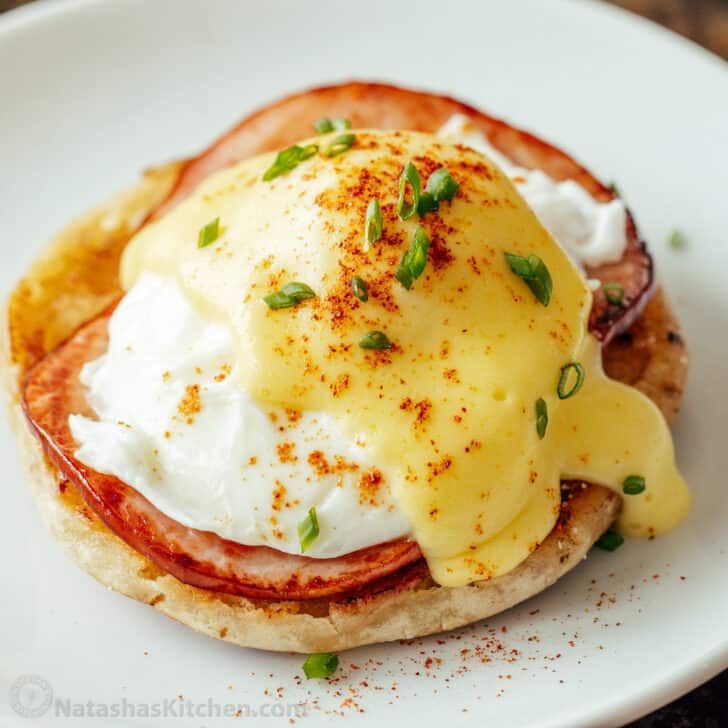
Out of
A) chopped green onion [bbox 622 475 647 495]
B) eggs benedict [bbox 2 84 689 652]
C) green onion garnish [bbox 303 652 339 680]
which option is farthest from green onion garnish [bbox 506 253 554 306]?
green onion garnish [bbox 303 652 339 680]

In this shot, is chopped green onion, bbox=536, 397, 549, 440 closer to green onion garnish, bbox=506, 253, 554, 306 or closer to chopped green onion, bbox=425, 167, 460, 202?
green onion garnish, bbox=506, 253, 554, 306

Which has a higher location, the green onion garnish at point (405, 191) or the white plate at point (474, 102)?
the green onion garnish at point (405, 191)


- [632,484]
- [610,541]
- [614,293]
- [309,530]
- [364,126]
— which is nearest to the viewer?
[309,530]

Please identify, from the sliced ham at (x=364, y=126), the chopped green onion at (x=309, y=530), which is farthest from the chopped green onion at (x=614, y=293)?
the chopped green onion at (x=309, y=530)

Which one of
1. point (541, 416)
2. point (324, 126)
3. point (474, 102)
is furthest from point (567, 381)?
point (474, 102)

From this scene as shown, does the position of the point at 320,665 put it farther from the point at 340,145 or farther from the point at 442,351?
the point at 340,145

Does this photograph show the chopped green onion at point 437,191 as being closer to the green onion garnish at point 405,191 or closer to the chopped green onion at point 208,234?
the green onion garnish at point 405,191
